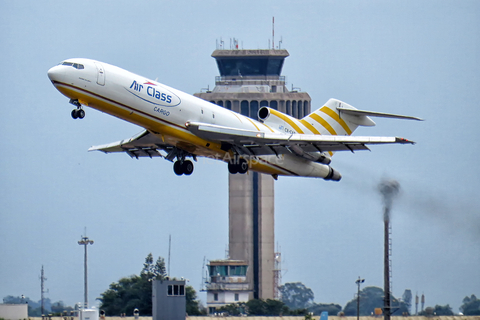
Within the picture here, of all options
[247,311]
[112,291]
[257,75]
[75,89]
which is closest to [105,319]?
[112,291]

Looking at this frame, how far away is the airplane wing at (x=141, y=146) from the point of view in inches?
1961

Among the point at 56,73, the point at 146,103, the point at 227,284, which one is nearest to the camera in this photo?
the point at 56,73

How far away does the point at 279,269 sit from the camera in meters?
114

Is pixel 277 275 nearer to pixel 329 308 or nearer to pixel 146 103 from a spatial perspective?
pixel 329 308

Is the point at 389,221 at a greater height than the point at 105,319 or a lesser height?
greater

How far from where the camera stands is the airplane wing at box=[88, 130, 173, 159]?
49812 millimetres

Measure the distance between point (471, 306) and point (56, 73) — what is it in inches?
1751

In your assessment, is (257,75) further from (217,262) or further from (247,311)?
(247,311)

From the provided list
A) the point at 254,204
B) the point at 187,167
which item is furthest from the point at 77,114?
the point at 254,204

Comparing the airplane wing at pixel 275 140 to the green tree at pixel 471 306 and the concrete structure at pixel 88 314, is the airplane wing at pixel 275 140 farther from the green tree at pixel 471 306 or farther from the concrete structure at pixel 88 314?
the green tree at pixel 471 306

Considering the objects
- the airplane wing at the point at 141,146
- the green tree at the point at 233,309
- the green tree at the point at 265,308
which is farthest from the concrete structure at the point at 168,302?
the green tree at the point at 265,308

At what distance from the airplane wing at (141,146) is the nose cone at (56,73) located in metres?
7.57

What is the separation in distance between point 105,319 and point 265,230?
173 feet

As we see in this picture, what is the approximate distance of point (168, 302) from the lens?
183 feet
